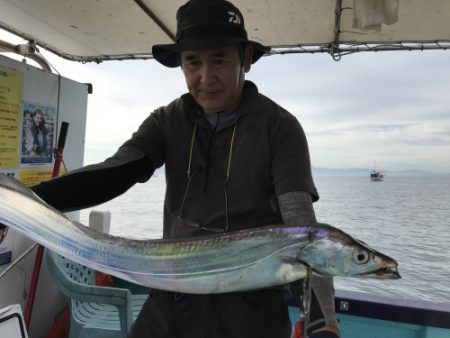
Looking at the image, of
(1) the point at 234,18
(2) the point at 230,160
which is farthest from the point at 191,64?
(2) the point at 230,160

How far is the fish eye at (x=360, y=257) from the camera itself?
1.25 meters

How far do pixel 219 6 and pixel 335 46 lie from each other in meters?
2.22

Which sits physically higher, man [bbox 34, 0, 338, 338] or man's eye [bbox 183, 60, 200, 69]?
man's eye [bbox 183, 60, 200, 69]

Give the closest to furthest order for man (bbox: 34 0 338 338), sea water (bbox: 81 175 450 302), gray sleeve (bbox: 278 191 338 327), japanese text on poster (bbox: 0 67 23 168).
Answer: gray sleeve (bbox: 278 191 338 327), man (bbox: 34 0 338 338), japanese text on poster (bbox: 0 67 23 168), sea water (bbox: 81 175 450 302)

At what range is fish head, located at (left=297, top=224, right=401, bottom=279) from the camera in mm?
1253

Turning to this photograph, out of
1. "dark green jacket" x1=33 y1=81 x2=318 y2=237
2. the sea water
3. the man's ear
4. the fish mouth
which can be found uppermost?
the man's ear

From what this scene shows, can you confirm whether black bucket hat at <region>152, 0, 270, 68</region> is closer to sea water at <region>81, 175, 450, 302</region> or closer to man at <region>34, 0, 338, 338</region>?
man at <region>34, 0, 338, 338</region>

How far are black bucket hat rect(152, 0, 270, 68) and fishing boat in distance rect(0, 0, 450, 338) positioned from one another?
1262mm

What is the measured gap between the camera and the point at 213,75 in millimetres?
1841

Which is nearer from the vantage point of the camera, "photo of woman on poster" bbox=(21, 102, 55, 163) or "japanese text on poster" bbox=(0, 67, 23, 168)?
"japanese text on poster" bbox=(0, 67, 23, 168)

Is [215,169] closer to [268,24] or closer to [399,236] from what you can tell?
[268,24]

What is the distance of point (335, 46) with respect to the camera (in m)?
3.72

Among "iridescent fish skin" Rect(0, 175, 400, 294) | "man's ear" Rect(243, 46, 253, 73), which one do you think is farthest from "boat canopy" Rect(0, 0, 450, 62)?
"iridescent fish skin" Rect(0, 175, 400, 294)

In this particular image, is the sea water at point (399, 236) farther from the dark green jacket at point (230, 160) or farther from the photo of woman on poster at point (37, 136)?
the dark green jacket at point (230, 160)
